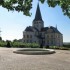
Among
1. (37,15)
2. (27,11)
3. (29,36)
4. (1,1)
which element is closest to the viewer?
(1,1)

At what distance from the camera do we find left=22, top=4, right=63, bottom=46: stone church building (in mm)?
98812

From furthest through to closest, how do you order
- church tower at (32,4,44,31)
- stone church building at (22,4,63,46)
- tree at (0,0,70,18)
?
church tower at (32,4,44,31) → stone church building at (22,4,63,46) → tree at (0,0,70,18)

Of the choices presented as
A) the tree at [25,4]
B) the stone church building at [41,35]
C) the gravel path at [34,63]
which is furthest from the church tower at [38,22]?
the tree at [25,4]

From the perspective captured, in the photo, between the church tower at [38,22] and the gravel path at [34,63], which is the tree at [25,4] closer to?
the gravel path at [34,63]

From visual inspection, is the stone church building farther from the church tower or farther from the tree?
the tree

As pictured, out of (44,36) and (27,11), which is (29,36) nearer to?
(44,36)

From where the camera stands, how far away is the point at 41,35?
102 meters

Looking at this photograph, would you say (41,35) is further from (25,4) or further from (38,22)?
(25,4)

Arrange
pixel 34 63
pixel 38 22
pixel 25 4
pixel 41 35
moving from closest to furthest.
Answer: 1. pixel 25 4
2. pixel 34 63
3. pixel 41 35
4. pixel 38 22

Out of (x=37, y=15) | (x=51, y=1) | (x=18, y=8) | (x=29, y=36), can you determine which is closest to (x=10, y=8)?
(x=18, y=8)

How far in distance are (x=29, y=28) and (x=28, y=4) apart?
9329 centimetres

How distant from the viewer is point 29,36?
98625 mm

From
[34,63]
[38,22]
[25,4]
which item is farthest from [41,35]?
[25,4]

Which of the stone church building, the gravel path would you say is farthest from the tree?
the stone church building
